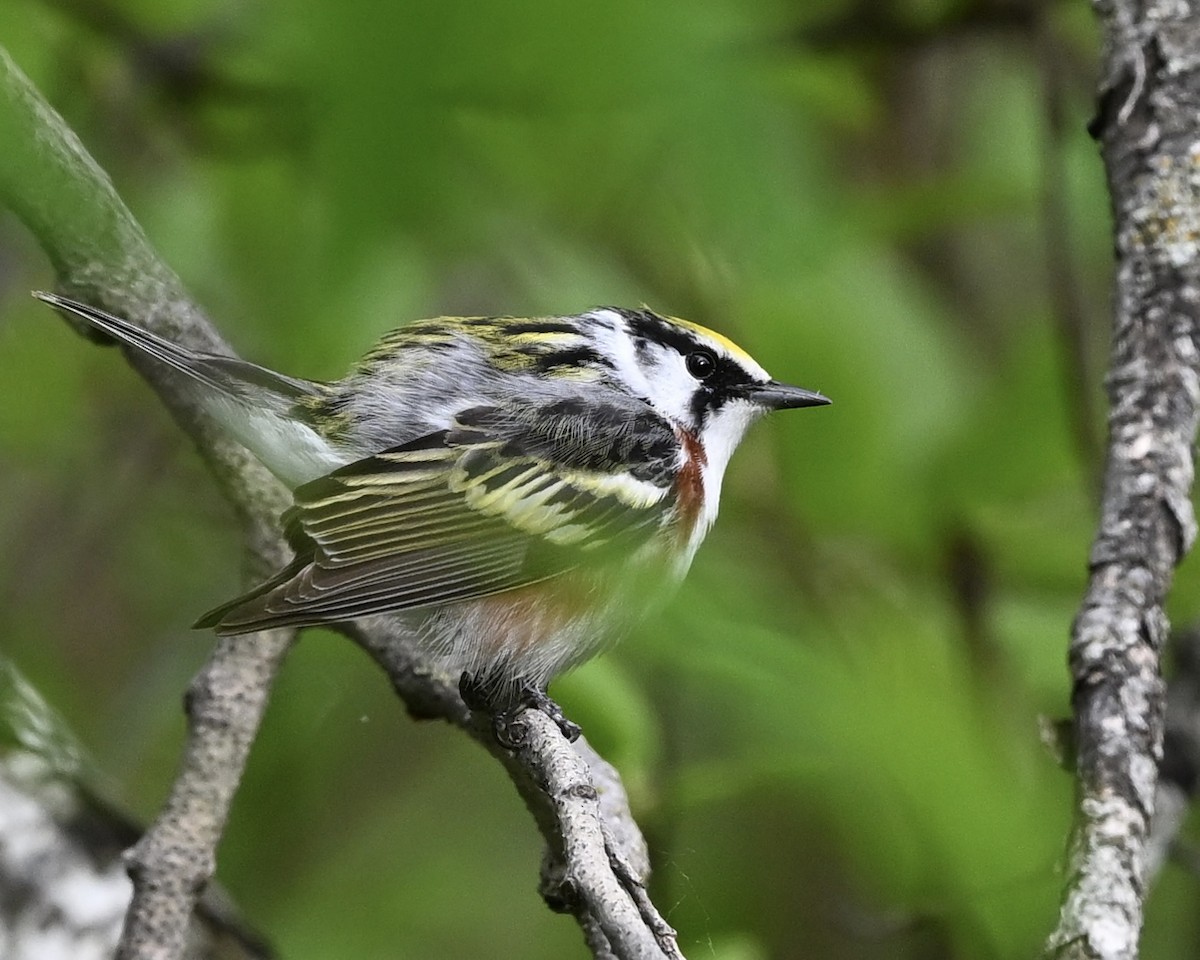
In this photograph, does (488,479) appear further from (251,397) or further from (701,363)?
(701,363)

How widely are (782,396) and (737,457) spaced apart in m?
1.13

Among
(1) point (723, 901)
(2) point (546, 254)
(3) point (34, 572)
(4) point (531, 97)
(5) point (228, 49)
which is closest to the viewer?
(4) point (531, 97)

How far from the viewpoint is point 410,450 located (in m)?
3.26

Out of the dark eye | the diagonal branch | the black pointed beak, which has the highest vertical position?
the dark eye

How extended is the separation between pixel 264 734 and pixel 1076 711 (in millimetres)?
2098

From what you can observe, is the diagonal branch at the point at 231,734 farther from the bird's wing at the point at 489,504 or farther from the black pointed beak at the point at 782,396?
the black pointed beak at the point at 782,396

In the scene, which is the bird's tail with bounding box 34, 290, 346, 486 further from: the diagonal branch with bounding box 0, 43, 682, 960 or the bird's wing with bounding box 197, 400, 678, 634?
the bird's wing with bounding box 197, 400, 678, 634

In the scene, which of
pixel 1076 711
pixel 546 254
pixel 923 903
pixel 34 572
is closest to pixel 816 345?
pixel 546 254

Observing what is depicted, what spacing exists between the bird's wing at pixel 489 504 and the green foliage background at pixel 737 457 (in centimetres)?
29

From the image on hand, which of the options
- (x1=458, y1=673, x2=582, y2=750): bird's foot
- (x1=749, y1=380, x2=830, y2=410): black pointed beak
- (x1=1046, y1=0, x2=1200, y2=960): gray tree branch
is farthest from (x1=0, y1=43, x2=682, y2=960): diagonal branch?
(x1=749, y1=380, x2=830, y2=410): black pointed beak

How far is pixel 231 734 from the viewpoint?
2861 mm

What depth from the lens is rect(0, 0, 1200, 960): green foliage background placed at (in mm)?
1409

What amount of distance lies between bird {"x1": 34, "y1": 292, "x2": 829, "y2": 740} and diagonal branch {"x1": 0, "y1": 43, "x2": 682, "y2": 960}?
76 mm

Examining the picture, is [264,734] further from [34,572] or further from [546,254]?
[34,572]
